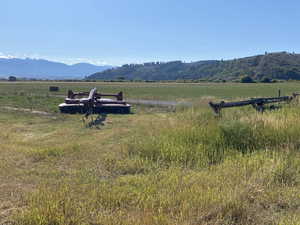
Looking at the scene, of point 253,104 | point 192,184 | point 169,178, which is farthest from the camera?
point 253,104

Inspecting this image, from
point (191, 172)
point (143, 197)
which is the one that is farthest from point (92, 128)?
point (143, 197)

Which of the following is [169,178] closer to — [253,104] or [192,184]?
[192,184]

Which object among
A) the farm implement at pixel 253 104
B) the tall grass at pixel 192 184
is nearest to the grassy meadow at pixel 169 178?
the tall grass at pixel 192 184

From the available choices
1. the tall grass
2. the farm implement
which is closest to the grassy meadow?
the tall grass

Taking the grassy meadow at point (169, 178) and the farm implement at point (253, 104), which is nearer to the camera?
the grassy meadow at point (169, 178)

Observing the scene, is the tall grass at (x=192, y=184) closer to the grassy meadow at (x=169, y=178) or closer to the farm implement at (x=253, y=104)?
the grassy meadow at (x=169, y=178)

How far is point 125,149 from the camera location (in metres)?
6.48

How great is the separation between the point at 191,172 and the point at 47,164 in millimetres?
2823

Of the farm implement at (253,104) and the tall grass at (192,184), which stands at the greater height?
the farm implement at (253,104)

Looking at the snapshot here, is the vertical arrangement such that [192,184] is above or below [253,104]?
below

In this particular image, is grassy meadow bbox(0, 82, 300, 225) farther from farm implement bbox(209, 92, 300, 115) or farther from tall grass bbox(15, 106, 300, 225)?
farm implement bbox(209, 92, 300, 115)

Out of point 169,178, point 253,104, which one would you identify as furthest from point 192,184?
point 253,104

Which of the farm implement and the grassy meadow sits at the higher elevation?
the farm implement

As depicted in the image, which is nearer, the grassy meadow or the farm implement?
the grassy meadow
